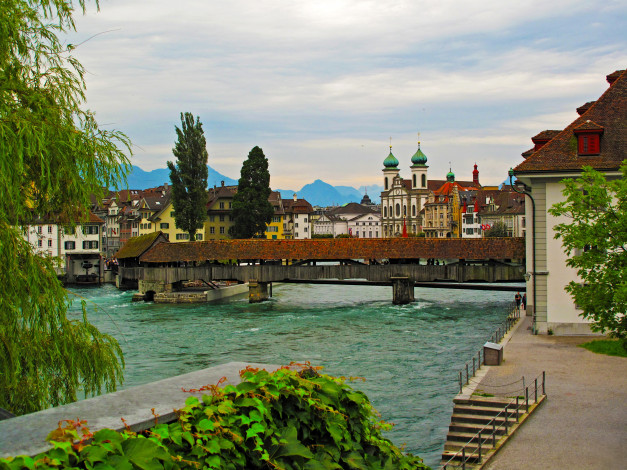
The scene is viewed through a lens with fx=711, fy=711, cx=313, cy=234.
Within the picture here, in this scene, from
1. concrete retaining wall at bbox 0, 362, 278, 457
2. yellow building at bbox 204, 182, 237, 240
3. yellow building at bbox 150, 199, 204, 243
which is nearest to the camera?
concrete retaining wall at bbox 0, 362, 278, 457

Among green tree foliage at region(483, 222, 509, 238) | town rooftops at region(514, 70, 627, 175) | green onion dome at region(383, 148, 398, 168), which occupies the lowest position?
green tree foliage at region(483, 222, 509, 238)

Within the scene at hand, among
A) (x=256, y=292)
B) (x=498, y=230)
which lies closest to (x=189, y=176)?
(x=256, y=292)

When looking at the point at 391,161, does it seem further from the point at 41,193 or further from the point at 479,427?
the point at 41,193

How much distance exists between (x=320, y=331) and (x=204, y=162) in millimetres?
A: 29397

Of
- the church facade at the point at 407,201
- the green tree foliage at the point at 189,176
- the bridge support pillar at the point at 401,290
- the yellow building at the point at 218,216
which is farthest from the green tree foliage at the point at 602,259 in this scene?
the church facade at the point at 407,201

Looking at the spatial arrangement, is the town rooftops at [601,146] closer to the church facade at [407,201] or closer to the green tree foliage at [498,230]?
the green tree foliage at [498,230]

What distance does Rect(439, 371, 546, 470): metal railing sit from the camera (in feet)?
31.9

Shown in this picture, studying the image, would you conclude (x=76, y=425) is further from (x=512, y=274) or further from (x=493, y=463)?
(x=512, y=274)

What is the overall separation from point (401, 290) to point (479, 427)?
25141 mm

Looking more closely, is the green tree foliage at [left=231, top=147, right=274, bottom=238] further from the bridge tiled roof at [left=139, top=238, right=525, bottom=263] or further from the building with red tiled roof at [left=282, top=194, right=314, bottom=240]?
the building with red tiled roof at [left=282, top=194, right=314, bottom=240]

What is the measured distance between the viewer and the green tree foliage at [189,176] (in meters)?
52.8

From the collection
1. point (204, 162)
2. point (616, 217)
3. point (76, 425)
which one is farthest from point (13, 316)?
point (204, 162)

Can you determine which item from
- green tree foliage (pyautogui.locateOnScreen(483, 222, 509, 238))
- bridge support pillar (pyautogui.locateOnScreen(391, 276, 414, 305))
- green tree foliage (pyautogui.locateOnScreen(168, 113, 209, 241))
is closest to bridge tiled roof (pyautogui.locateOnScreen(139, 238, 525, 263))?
bridge support pillar (pyautogui.locateOnScreen(391, 276, 414, 305))

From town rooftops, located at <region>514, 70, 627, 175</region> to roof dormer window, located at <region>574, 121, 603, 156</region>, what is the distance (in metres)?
0.03
